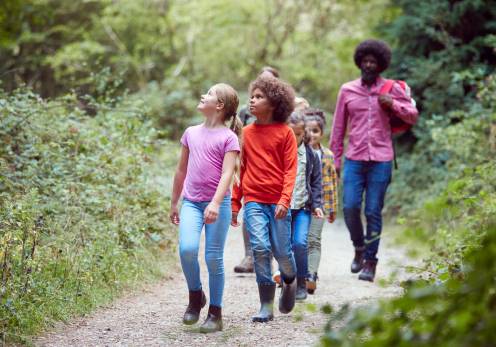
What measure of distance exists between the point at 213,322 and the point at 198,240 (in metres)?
0.58

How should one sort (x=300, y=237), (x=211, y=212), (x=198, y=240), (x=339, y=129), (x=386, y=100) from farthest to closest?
(x=339, y=129), (x=386, y=100), (x=300, y=237), (x=198, y=240), (x=211, y=212)

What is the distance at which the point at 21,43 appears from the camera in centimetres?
2075

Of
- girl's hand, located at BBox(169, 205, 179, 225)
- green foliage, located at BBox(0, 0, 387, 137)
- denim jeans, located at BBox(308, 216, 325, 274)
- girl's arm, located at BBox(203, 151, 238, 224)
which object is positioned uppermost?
green foliage, located at BBox(0, 0, 387, 137)

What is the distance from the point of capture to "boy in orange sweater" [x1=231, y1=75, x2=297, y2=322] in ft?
17.7

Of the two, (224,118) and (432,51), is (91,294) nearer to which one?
(224,118)

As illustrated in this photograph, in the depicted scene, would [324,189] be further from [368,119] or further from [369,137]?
[368,119]

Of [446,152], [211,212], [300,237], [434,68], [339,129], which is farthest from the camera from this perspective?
[434,68]

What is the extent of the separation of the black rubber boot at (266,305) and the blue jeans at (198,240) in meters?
0.42

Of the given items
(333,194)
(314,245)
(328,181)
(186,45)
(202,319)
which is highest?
(186,45)

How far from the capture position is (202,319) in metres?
5.67

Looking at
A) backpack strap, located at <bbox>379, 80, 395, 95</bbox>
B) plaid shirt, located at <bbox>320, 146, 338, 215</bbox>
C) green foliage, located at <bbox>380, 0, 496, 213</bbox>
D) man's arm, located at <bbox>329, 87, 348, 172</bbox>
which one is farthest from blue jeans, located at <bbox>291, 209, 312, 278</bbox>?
green foliage, located at <bbox>380, 0, 496, 213</bbox>

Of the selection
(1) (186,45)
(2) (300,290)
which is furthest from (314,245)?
(1) (186,45)

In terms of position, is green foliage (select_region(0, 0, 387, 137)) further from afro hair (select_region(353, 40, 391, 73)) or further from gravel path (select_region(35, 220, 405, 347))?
gravel path (select_region(35, 220, 405, 347))

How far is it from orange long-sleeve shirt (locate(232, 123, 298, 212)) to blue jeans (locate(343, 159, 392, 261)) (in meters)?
2.32
